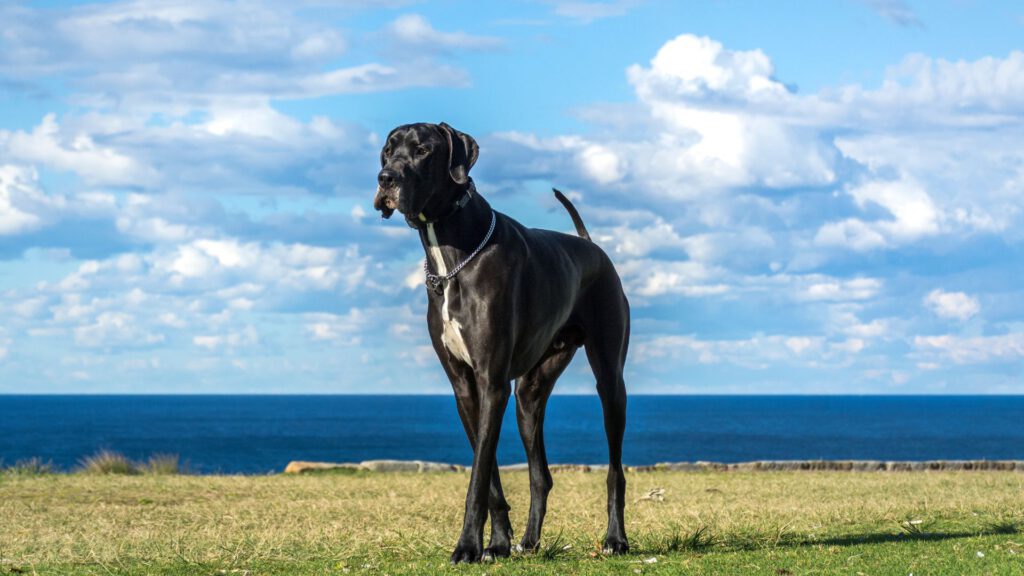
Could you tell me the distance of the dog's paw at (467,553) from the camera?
8188 millimetres

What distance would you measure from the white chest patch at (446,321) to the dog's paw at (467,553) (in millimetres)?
1224

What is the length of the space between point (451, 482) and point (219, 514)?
17.1 ft

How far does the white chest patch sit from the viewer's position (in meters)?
8.31

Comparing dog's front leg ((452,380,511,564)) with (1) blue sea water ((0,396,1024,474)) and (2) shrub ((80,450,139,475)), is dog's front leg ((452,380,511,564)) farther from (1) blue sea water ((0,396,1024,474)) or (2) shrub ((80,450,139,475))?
(1) blue sea water ((0,396,1024,474))

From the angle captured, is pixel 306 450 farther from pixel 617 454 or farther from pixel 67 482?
pixel 617 454

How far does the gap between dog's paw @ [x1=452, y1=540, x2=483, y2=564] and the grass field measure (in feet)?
0.30

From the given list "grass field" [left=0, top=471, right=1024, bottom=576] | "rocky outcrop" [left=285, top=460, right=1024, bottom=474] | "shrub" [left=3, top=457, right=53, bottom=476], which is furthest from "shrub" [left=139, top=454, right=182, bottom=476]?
"rocky outcrop" [left=285, top=460, right=1024, bottom=474]

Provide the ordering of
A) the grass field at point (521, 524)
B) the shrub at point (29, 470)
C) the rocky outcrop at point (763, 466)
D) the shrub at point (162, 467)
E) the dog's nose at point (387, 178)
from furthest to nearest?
the rocky outcrop at point (763, 466), the shrub at point (162, 467), the shrub at point (29, 470), the grass field at point (521, 524), the dog's nose at point (387, 178)

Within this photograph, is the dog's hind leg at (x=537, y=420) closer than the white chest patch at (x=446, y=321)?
No

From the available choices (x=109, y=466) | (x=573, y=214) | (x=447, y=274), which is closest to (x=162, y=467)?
(x=109, y=466)

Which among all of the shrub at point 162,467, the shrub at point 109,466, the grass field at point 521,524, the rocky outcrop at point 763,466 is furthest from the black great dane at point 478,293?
the shrub at point 109,466

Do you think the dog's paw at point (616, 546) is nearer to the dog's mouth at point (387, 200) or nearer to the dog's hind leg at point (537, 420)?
the dog's hind leg at point (537, 420)

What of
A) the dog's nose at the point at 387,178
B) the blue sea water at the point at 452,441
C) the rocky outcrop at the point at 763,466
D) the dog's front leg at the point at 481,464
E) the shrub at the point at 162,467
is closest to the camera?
the dog's nose at the point at 387,178

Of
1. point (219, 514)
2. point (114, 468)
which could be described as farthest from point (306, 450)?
point (219, 514)
